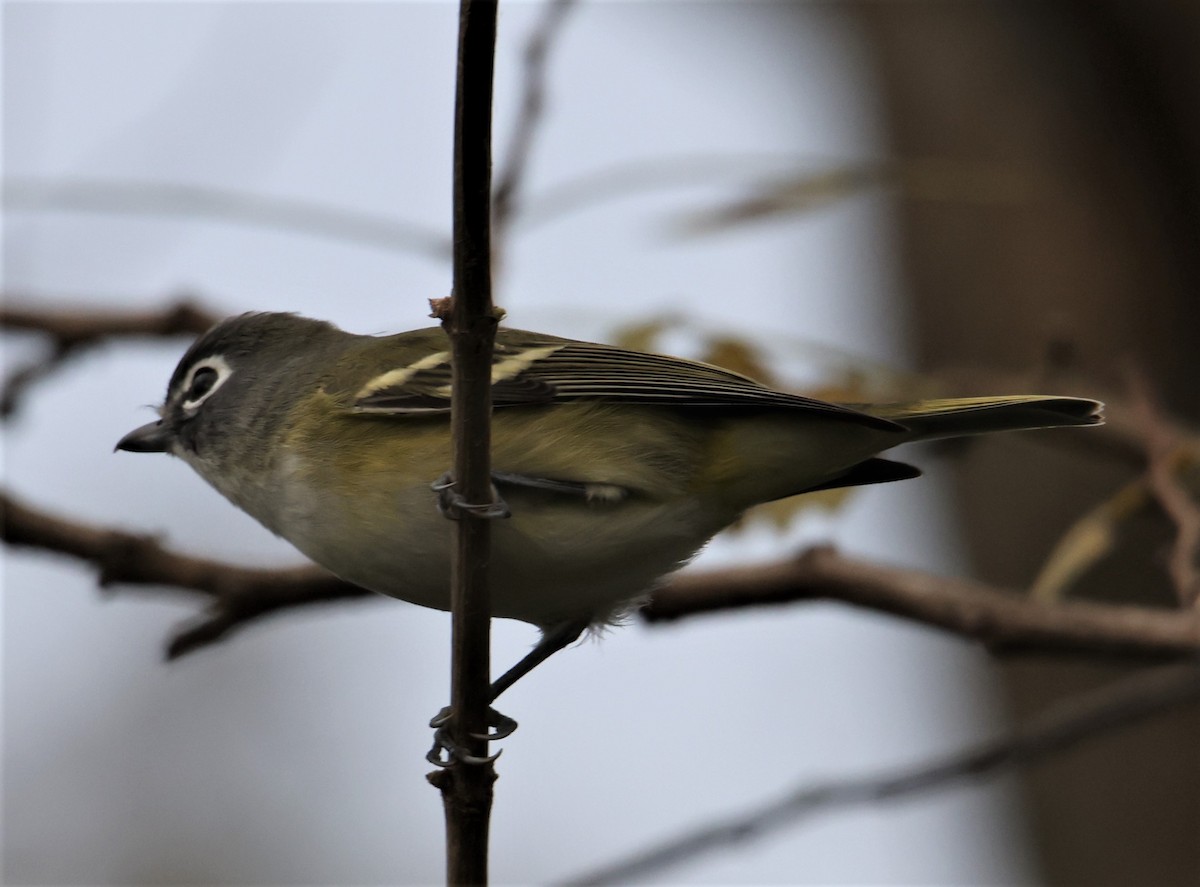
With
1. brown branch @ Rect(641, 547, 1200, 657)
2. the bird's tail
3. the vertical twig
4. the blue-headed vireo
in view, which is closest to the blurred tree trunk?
brown branch @ Rect(641, 547, 1200, 657)

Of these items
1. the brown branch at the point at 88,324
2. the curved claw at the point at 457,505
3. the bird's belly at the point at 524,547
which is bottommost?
the curved claw at the point at 457,505

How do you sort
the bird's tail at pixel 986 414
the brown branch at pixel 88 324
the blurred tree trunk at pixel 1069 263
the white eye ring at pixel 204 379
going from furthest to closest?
the blurred tree trunk at pixel 1069 263 → the brown branch at pixel 88 324 → the white eye ring at pixel 204 379 → the bird's tail at pixel 986 414

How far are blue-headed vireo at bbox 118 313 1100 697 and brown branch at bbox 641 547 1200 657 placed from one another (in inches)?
12.3

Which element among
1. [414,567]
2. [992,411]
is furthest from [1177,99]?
[414,567]

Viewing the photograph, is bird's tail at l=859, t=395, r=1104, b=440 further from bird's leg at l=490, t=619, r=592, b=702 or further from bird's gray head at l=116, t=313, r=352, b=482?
bird's gray head at l=116, t=313, r=352, b=482

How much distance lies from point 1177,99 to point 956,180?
2879 mm

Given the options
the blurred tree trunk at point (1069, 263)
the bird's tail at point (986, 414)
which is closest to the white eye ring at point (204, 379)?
the bird's tail at point (986, 414)

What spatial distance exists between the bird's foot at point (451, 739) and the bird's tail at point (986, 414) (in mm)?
1419

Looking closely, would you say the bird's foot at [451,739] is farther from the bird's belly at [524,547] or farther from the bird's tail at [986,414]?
the bird's tail at [986,414]

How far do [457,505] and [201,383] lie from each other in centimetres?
193

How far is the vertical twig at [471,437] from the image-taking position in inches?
77.8

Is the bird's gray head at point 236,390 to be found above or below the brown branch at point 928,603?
above

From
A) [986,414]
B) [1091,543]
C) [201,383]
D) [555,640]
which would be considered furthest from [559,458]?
[1091,543]

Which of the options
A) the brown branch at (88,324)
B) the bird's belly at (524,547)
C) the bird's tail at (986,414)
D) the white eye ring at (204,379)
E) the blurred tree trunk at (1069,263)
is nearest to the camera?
the bird's belly at (524,547)
